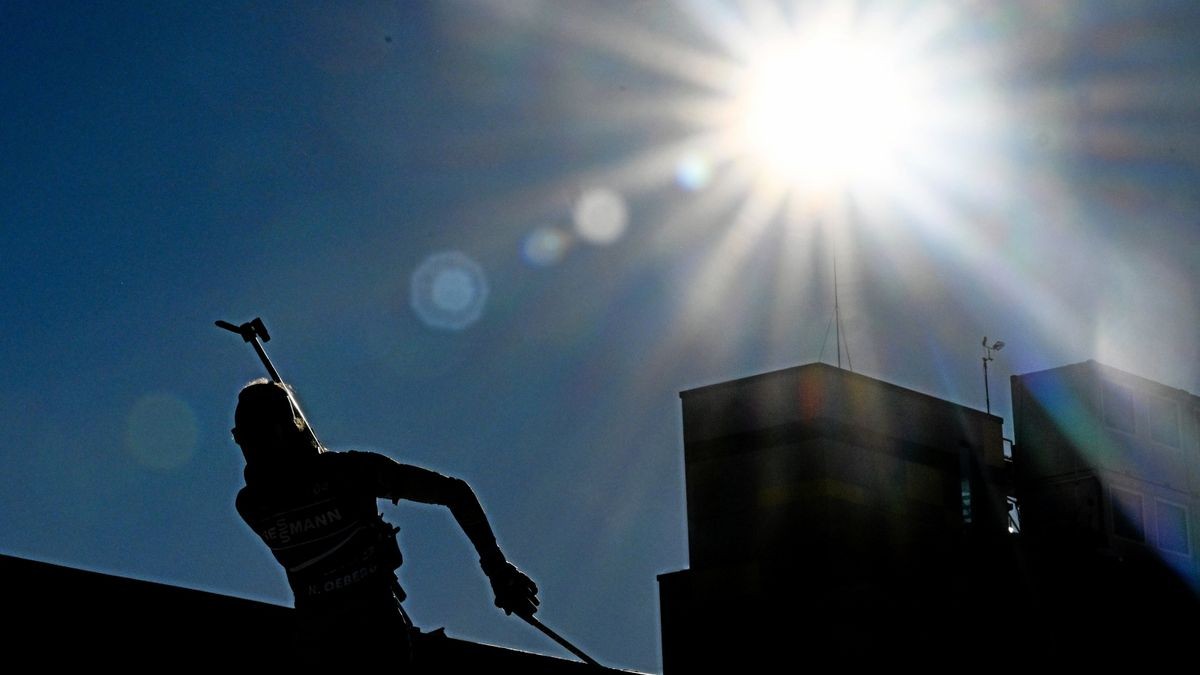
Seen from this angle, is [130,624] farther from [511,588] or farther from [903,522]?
[903,522]

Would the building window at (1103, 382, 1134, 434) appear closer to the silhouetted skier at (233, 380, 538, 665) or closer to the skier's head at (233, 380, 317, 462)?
the silhouetted skier at (233, 380, 538, 665)

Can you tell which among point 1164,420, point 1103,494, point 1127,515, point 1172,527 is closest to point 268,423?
point 1103,494

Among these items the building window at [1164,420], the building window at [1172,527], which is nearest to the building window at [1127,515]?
the building window at [1172,527]

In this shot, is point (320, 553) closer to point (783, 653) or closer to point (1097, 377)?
point (1097, 377)

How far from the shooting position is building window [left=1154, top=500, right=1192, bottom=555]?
57.7 meters

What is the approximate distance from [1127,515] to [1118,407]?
409 cm

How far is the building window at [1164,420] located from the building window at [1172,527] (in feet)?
8.06

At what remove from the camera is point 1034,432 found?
6022 cm

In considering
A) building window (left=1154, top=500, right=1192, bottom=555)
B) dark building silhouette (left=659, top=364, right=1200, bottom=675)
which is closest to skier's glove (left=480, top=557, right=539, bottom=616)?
dark building silhouette (left=659, top=364, right=1200, bottom=675)

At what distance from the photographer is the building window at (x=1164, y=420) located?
192 feet

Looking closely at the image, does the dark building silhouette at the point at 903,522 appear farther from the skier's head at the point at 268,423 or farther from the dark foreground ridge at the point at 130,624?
the skier's head at the point at 268,423

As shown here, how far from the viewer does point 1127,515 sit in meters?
57.3

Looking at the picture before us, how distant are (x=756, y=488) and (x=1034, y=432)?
1379cm

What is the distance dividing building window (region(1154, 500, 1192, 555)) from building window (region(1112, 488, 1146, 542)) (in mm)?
978
